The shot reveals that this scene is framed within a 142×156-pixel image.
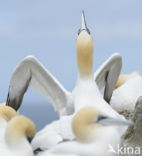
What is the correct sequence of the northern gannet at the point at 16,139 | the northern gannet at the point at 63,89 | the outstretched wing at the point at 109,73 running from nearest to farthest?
1. the northern gannet at the point at 16,139
2. the northern gannet at the point at 63,89
3. the outstretched wing at the point at 109,73

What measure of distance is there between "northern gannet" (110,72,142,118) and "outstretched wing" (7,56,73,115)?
1371mm

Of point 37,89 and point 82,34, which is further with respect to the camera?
point 37,89

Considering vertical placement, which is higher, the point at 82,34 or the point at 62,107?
the point at 82,34

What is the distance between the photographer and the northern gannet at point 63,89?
694 cm

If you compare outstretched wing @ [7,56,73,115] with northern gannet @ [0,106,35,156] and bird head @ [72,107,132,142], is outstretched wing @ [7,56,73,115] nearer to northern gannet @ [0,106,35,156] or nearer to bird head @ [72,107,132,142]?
northern gannet @ [0,106,35,156]

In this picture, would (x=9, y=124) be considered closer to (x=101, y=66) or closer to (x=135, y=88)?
(x=101, y=66)

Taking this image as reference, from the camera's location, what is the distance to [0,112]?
6.86 metres

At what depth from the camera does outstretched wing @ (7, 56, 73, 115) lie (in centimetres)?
869

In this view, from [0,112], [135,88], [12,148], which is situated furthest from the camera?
[135,88]

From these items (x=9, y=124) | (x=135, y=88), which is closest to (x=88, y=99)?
(x=9, y=124)

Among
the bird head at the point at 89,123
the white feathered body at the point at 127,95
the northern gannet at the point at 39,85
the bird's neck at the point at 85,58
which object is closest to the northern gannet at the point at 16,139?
the bird head at the point at 89,123

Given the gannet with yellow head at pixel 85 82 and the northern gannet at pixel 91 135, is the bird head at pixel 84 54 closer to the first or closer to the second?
the gannet with yellow head at pixel 85 82

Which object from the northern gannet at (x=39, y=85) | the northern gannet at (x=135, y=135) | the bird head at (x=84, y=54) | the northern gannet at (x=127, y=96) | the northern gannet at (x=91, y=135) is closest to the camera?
the northern gannet at (x=91, y=135)

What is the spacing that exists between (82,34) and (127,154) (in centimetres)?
224
